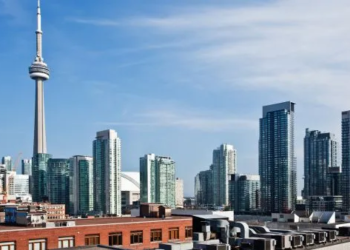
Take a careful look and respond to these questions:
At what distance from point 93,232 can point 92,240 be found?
1.18 m

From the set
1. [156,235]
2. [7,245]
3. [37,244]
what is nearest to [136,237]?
[156,235]

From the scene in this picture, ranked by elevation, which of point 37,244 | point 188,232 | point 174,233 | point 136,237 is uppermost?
point 37,244

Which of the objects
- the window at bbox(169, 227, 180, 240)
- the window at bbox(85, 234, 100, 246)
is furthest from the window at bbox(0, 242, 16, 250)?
the window at bbox(169, 227, 180, 240)

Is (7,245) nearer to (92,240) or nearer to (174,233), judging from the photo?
(92,240)

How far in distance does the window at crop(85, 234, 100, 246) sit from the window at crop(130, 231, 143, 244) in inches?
249

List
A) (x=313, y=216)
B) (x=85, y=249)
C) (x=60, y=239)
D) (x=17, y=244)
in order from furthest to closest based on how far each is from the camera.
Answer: (x=313, y=216)
(x=60, y=239)
(x=17, y=244)
(x=85, y=249)

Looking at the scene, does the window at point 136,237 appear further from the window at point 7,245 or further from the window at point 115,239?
the window at point 7,245

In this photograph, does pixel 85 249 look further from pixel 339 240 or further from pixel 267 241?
pixel 339 240

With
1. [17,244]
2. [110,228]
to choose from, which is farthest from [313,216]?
[17,244]

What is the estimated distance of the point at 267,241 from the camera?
4775 centimetres

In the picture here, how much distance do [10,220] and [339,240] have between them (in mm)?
48934

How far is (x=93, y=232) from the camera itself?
60.5 metres

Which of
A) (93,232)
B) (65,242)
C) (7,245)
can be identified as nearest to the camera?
(7,245)

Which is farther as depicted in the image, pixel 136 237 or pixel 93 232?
pixel 136 237
